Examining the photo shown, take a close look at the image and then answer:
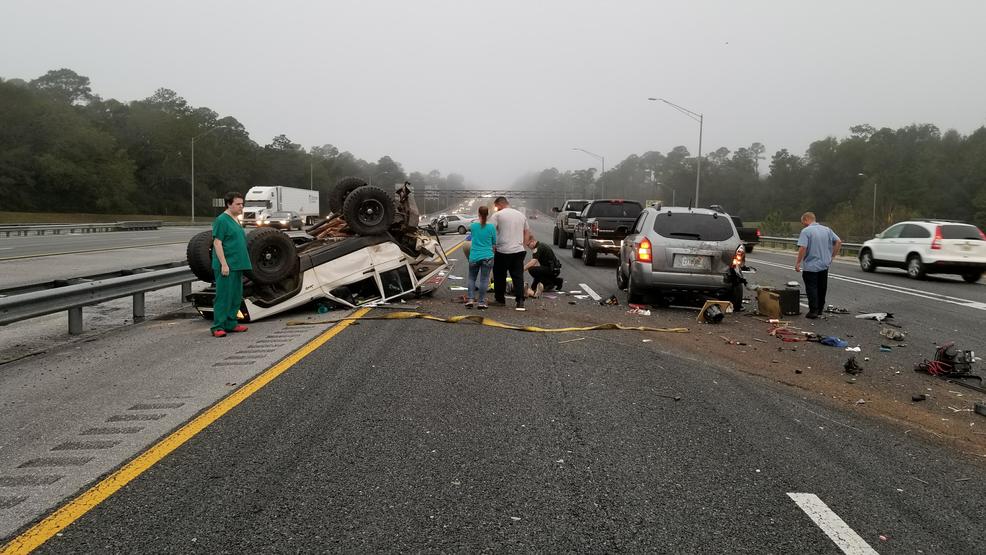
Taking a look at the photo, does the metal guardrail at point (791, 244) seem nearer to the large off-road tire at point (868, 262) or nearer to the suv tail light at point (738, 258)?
the large off-road tire at point (868, 262)

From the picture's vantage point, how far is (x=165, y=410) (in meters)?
5.41

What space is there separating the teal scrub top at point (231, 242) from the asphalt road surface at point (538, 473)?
253 centimetres

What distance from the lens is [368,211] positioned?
11.0 meters

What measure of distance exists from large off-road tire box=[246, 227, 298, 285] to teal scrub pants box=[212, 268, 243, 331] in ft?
1.77

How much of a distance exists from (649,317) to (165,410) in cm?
728

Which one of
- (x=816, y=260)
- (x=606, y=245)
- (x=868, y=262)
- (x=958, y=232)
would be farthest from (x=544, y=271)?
(x=868, y=262)

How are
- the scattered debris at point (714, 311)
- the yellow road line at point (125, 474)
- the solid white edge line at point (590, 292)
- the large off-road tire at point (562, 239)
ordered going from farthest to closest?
the large off-road tire at point (562, 239), the solid white edge line at point (590, 292), the scattered debris at point (714, 311), the yellow road line at point (125, 474)

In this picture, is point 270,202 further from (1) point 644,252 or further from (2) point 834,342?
(2) point 834,342

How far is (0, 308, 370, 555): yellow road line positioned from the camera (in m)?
3.29

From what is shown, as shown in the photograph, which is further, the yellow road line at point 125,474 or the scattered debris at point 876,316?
the scattered debris at point 876,316

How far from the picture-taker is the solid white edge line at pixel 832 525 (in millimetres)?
3303

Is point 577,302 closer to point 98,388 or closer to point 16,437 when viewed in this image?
point 98,388

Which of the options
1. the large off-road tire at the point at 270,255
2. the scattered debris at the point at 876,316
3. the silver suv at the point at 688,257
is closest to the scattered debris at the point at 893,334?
the scattered debris at the point at 876,316

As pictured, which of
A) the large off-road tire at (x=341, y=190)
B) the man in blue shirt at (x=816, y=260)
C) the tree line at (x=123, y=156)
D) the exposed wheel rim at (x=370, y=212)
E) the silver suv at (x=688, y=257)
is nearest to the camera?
the exposed wheel rim at (x=370, y=212)
